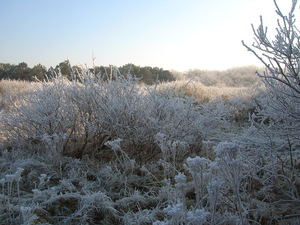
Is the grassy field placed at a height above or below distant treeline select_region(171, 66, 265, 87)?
below

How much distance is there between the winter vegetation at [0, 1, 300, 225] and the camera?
154 cm

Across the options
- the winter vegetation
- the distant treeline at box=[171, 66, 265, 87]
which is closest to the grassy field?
the winter vegetation

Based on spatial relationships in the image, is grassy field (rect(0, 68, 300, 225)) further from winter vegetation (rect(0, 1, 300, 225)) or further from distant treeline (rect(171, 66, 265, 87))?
distant treeline (rect(171, 66, 265, 87))

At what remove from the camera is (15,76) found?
16.3m

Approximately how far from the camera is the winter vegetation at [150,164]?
1538 mm

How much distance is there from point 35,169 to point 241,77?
21383 mm

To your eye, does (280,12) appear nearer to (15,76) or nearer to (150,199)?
(150,199)

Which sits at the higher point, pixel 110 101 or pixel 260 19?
pixel 260 19

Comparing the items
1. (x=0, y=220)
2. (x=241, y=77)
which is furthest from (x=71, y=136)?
(x=241, y=77)

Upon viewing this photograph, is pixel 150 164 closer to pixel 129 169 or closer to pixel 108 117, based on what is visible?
pixel 129 169

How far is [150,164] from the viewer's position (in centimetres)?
294

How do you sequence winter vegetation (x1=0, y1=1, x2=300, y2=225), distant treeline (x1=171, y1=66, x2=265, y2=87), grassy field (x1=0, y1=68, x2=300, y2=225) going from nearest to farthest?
winter vegetation (x1=0, y1=1, x2=300, y2=225), grassy field (x1=0, y1=68, x2=300, y2=225), distant treeline (x1=171, y1=66, x2=265, y2=87)

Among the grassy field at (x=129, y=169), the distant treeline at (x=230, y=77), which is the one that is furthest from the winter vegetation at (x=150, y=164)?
the distant treeline at (x=230, y=77)

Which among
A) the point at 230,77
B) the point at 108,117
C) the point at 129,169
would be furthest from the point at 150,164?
the point at 230,77
